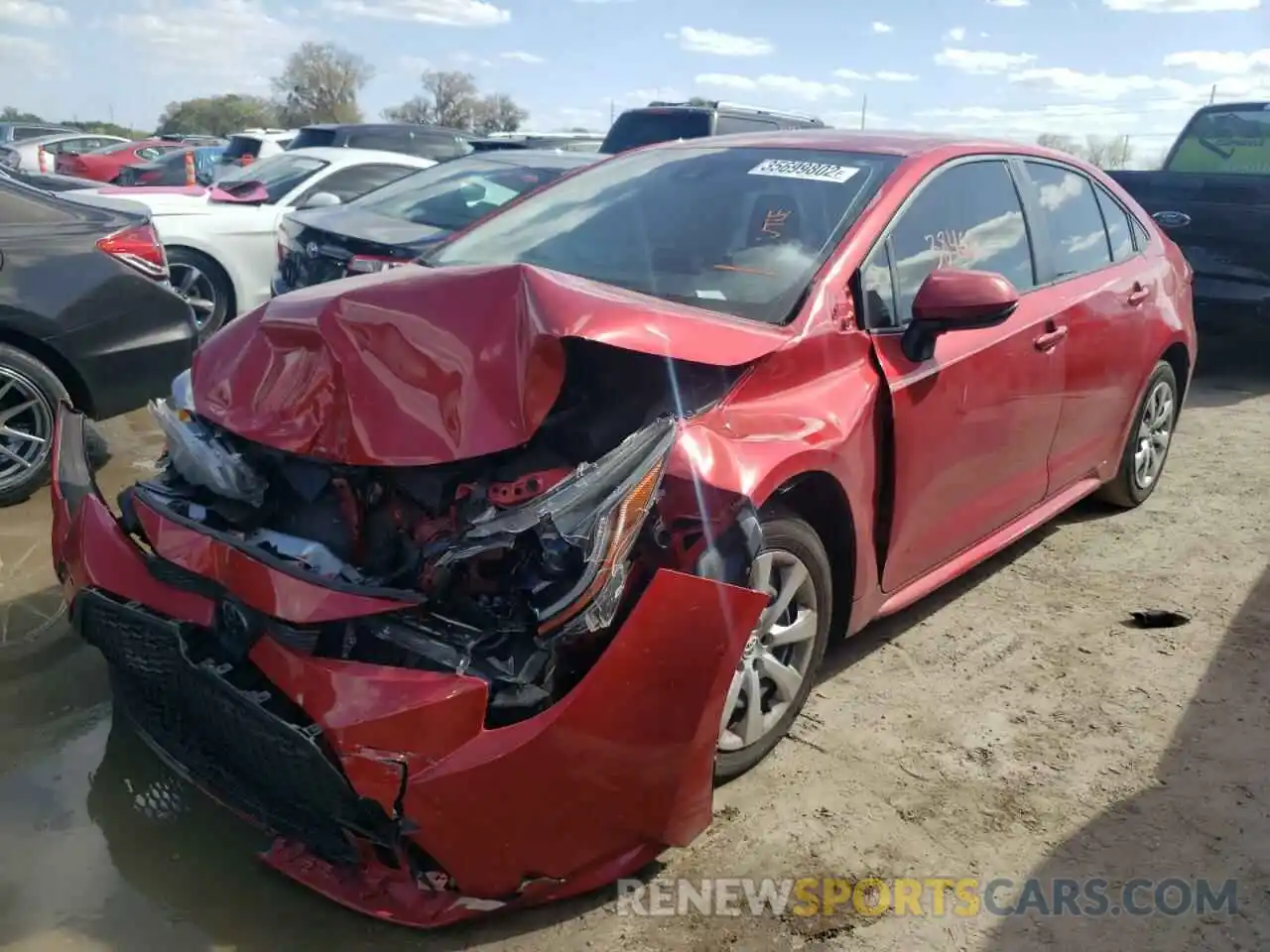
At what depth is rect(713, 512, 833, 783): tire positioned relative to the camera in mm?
2758

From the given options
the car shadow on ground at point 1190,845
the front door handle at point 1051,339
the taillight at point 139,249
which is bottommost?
the car shadow on ground at point 1190,845

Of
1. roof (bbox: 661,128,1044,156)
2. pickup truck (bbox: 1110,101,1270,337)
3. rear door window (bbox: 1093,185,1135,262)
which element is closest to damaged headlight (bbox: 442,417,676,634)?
roof (bbox: 661,128,1044,156)

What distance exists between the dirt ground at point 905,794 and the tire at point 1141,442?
0.72 m

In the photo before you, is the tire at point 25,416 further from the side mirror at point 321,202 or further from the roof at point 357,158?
the roof at point 357,158

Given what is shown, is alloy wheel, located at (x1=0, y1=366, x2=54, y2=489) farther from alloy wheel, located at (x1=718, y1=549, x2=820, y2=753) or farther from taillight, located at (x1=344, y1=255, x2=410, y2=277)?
alloy wheel, located at (x1=718, y1=549, x2=820, y2=753)

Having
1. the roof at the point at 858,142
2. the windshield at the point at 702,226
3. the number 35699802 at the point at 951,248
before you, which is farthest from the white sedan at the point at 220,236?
Answer: the number 35699802 at the point at 951,248

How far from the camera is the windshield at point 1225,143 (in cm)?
890

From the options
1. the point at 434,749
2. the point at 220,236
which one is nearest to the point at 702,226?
the point at 434,749

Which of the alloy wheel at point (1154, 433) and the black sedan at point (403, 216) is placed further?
the black sedan at point (403, 216)

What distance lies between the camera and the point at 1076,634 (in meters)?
3.97

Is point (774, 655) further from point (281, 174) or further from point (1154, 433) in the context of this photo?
point (281, 174)

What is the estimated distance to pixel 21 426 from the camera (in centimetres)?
475

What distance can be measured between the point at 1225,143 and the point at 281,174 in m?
7.99

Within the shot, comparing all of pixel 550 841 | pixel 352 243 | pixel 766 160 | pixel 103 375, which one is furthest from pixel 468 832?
pixel 352 243
